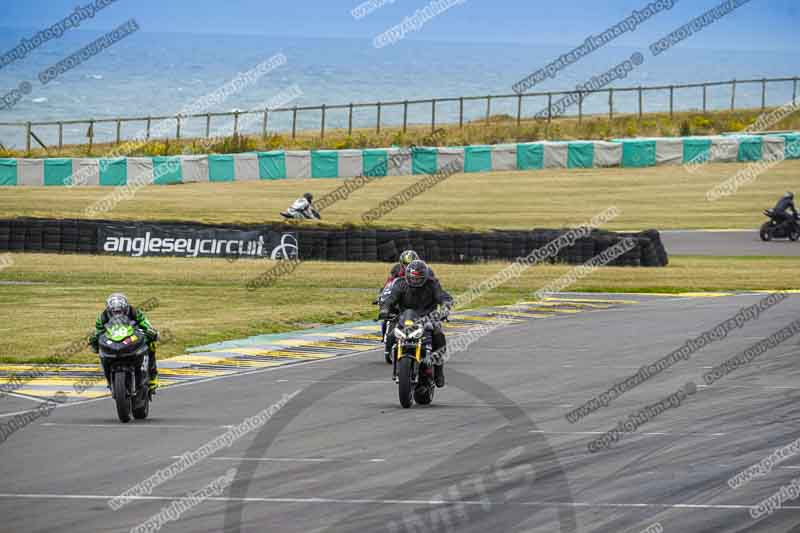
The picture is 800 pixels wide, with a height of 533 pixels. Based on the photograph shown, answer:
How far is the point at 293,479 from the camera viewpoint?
Answer: 37.8 ft

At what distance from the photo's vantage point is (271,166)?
184 ft

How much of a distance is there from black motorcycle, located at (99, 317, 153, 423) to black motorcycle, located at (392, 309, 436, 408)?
2887 millimetres

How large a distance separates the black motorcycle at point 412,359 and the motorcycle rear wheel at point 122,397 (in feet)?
10.1

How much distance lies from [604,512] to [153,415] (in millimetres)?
6913

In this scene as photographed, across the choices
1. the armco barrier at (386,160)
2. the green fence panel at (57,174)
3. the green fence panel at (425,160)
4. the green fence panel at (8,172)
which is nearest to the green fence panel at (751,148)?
the armco barrier at (386,160)

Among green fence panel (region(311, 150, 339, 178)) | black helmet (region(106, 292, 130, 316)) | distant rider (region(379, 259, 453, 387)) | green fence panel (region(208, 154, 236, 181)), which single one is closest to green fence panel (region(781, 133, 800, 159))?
green fence panel (region(311, 150, 339, 178))

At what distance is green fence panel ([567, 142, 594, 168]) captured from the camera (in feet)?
189

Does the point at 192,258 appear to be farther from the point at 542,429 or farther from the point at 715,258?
the point at 542,429

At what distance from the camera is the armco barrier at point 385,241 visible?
110ft

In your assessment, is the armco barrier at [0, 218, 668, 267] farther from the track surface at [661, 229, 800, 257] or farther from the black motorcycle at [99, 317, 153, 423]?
the black motorcycle at [99, 317, 153, 423]

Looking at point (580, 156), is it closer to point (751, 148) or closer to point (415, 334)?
point (751, 148)

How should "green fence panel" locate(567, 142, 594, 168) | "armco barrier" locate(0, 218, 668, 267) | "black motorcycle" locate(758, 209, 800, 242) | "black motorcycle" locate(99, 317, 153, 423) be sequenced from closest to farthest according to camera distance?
"black motorcycle" locate(99, 317, 153, 423), "armco barrier" locate(0, 218, 668, 267), "black motorcycle" locate(758, 209, 800, 242), "green fence panel" locate(567, 142, 594, 168)

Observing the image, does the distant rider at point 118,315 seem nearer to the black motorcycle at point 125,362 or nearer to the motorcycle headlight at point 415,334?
the black motorcycle at point 125,362

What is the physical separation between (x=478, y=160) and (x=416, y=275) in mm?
41486
